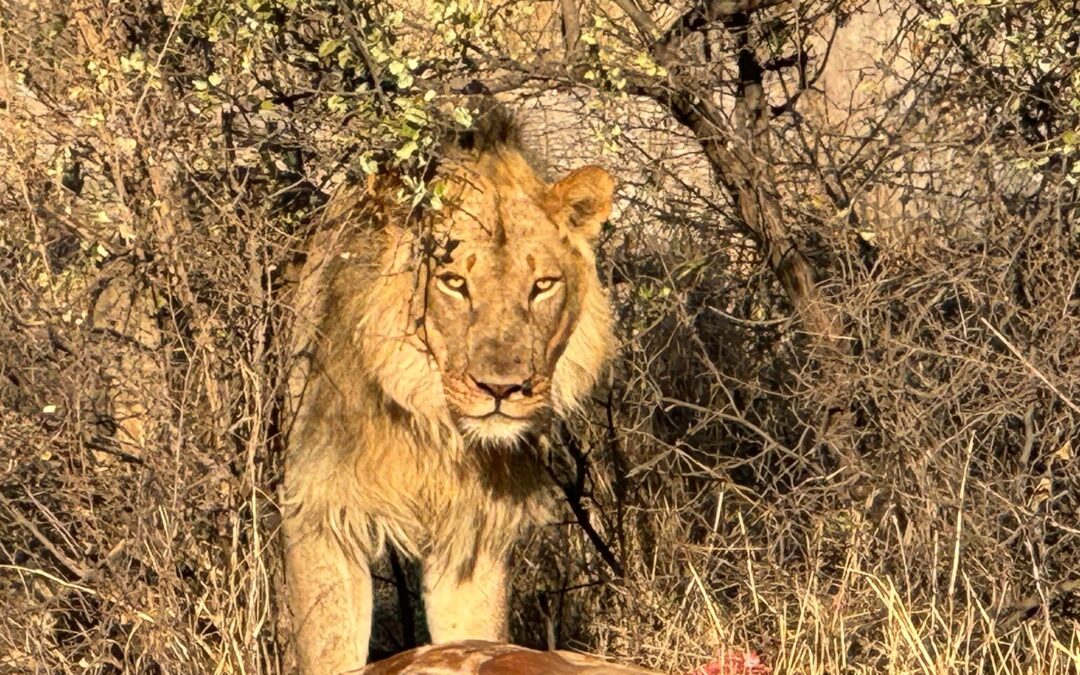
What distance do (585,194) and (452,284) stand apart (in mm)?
483

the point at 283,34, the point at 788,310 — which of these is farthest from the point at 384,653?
the point at 283,34

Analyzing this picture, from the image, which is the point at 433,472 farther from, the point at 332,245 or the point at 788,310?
the point at 788,310

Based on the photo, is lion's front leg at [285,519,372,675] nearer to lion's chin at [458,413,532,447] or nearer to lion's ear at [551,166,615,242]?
lion's chin at [458,413,532,447]

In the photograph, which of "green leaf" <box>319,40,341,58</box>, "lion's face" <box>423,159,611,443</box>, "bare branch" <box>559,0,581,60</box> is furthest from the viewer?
"bare branch" <box>559,0,581,60</box>

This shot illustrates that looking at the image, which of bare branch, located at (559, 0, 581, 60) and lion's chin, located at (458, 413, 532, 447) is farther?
bare branch, located at (559, 0, 581, 60)

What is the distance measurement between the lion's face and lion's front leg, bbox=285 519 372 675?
1.94 feet

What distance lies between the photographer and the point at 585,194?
556 cm

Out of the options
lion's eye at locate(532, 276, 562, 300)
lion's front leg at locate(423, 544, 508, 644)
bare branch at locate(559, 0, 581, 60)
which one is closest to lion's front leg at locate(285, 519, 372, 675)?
lion's front leg at locate(423, 544, 508, 644)

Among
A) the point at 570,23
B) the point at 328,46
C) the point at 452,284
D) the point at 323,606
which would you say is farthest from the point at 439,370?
the point at 570,23

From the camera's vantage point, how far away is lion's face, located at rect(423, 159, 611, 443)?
5.25 meters

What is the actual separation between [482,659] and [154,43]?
2004 millimetres

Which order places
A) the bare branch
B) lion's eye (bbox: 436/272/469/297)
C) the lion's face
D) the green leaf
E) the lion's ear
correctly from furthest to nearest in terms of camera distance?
the bare branch < the lion's ear < lion's eye (bbox: 436/272/469/297) < the lion's face < the green leaf

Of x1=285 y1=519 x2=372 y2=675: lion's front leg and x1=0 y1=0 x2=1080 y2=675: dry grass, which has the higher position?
x1=0 y1=0 x2=1080 y2=675: dry grass

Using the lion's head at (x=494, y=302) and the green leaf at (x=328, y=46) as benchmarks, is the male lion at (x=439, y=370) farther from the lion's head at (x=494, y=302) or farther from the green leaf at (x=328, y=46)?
the green leaf at (x=328, y=46)
